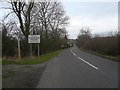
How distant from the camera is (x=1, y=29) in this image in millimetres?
41844

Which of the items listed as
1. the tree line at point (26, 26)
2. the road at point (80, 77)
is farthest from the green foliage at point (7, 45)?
the road at point (80, 77)

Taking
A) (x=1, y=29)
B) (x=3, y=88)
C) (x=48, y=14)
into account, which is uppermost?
(x=48, y=14)

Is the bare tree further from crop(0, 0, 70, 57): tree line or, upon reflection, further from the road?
the road

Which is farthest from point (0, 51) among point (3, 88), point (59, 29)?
point (59, 29)

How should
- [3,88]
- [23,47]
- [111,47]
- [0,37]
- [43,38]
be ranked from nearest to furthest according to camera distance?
[3,88] < [111,47] < [0,37] < [23,47] < [43,38]

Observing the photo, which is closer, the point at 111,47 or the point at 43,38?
the point at 111,47

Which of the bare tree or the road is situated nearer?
the road

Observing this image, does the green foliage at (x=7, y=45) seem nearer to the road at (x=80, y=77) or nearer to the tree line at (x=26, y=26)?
the tree line at (x=26, y=26)

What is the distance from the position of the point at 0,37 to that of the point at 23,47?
878cm

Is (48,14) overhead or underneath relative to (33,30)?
overhead

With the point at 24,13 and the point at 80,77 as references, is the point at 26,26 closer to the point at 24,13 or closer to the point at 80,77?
the point at 24,13

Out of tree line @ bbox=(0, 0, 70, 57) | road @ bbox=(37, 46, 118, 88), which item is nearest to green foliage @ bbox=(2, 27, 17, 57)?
tree line @ bbox=(0, 0, 70, 57)

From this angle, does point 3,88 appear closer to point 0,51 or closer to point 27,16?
point 0,51

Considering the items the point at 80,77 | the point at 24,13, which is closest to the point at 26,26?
the point at 24,13
